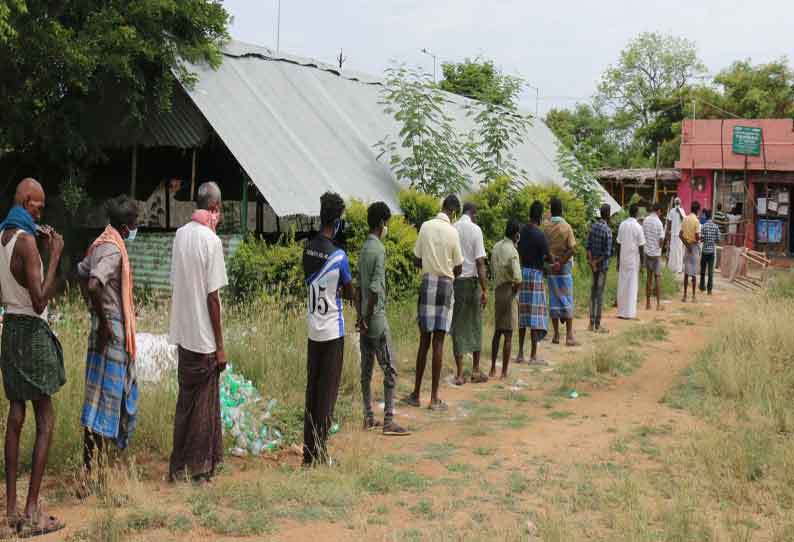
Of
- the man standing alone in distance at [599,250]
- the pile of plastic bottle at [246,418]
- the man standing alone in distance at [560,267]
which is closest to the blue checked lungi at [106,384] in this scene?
the pile of plastic bottle at [246,418]

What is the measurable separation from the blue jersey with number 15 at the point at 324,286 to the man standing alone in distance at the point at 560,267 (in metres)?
5.64

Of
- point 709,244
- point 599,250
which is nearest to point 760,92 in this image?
point 709,244

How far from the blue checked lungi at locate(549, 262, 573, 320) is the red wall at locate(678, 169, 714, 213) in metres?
19.2

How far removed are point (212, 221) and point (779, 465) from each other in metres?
4.37

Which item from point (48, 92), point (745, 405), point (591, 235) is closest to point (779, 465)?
point (745, 405)

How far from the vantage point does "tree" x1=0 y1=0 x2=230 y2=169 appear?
430 inches

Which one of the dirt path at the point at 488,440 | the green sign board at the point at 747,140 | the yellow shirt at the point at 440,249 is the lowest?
the dirt path at the point at 488,440

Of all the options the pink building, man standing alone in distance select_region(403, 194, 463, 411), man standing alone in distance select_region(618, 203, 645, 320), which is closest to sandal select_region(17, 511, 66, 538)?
man standing alone in distance select_region(403, 194, 463, 411)

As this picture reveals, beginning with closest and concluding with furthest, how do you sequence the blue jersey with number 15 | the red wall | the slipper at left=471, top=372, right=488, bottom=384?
the blue jersey with number 15, the slipper at left=471, top=372, right=488, bottom=384, the red wall

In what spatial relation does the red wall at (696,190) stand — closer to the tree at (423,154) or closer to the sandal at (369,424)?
the tree at (423,154)

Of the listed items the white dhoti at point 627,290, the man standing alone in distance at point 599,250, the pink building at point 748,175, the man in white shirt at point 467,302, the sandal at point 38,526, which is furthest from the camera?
the pink building at point 748,175

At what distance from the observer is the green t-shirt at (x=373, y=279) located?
6836 mm

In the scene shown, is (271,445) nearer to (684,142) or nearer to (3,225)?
(3,225)

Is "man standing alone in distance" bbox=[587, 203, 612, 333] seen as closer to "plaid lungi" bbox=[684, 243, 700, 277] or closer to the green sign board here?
"plaid lungi" bbox=[684, 243, 700, 277]
